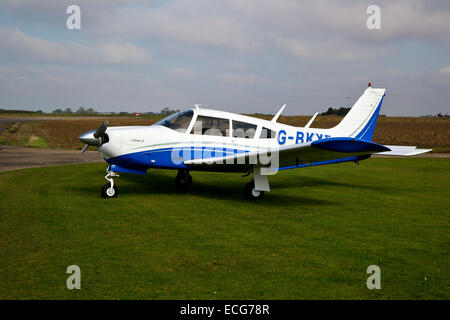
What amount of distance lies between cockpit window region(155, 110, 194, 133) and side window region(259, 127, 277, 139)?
2154mm

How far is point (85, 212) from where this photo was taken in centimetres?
851

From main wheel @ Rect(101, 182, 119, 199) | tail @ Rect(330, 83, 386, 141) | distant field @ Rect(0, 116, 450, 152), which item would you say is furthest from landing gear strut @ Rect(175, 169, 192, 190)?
distant field @ Rect(0, 116, 450, 152)

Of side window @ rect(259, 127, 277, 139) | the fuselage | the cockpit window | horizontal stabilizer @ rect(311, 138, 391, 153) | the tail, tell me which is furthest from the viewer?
the tail

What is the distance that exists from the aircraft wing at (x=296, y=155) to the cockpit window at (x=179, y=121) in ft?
3.14

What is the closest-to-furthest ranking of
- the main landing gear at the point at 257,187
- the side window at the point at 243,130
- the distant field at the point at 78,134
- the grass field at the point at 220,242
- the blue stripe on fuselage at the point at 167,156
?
the grass field at the point at 220,242
the blue stripe on fuselage at the point at 167,156
the main landing gear at the point at 257,187
the side window at the point at 243,130
the distant field at the point at 78,134

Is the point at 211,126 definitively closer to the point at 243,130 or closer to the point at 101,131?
the point at 243,130

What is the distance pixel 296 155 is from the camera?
9.53m

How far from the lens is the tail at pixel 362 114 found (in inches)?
528

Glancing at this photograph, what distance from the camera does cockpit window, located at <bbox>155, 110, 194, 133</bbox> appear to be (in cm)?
1077

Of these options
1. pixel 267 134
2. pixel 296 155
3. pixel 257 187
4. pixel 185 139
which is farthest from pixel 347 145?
pixel 185 139

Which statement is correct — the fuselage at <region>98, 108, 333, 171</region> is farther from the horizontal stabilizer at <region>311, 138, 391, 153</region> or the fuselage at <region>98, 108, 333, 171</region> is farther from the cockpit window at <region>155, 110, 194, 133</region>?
the horizontal stabilizer at <region>311, 138, 391, 153</region>

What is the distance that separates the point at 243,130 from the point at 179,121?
6.07 ft

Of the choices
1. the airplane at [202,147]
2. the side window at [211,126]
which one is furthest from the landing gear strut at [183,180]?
the side window at [211,126]

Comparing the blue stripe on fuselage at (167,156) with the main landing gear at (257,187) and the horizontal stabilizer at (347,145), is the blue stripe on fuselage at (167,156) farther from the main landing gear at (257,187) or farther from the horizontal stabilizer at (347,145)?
the horizontal stabilizer at (347,145)
